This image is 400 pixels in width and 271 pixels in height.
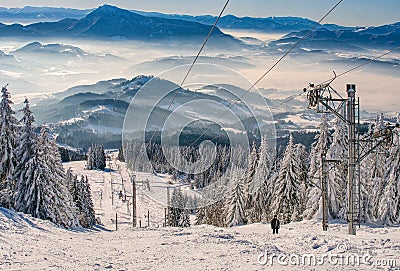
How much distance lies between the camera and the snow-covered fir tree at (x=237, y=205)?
52719 mm

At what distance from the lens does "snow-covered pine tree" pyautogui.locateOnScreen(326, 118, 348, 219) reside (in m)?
40.3

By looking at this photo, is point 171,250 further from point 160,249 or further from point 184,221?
point 184,221

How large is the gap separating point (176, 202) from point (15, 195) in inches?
1762

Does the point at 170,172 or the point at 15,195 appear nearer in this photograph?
the point at 15,195

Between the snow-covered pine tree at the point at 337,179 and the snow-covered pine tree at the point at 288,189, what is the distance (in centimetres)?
634

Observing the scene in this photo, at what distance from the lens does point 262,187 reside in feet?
182

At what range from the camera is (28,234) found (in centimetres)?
1988

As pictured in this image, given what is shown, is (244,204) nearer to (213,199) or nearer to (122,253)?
(213,199)

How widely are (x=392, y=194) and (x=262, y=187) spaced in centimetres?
1794

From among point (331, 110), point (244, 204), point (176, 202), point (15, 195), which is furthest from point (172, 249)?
point (176, 202)

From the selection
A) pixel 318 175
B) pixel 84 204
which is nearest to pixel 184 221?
pixel 84 204

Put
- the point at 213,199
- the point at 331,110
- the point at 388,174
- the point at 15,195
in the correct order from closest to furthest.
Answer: the point at 331,110 → the point at 15,195 → the point at 388,174 → the point at 213,199

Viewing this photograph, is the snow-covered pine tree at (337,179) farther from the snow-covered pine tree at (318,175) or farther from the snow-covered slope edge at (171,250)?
the snow-covered slope edge at (171,250)

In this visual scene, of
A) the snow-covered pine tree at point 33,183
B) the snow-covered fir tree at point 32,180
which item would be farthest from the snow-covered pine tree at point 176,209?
the snow-covered fir tree at point 32,180
